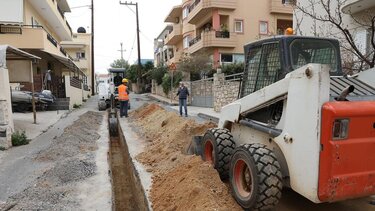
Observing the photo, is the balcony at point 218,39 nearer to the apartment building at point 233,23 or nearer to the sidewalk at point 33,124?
the apartment building at point 233,23

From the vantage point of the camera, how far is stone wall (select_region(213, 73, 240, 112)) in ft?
60.5

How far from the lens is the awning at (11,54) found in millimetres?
10383

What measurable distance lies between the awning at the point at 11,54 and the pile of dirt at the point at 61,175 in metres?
2.75

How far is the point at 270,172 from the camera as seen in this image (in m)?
4.46

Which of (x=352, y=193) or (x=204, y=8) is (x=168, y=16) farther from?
(x=352, y=193)

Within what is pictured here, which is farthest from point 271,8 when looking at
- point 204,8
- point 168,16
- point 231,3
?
point 168,16

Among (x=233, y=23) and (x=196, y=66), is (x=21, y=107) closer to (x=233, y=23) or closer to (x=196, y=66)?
(x=196, y=66)

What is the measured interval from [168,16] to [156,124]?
3654 centimetres

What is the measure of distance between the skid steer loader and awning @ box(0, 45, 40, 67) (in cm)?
728

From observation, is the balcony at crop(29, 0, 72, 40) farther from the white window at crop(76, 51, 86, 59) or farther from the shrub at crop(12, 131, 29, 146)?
the white window at crop(76, 51, 86, 59)

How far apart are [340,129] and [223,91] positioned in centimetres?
1552

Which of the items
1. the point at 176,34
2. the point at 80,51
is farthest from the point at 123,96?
the point at 80,51

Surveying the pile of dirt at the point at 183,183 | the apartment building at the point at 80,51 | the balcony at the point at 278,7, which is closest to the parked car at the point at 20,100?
the pile of dirt at the point at 183,183

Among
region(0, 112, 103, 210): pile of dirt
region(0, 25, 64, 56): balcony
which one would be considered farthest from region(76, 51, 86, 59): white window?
region(0, 112, 103, 210): pile of dirt
